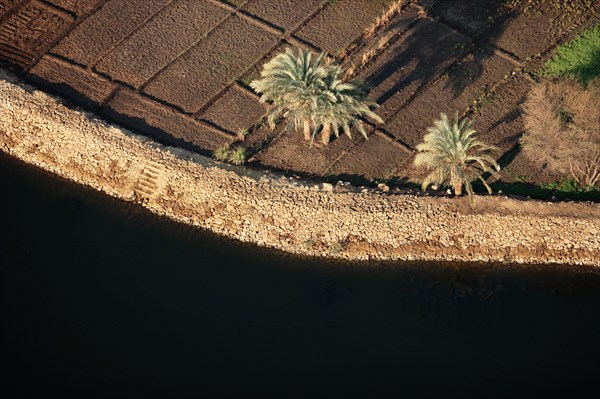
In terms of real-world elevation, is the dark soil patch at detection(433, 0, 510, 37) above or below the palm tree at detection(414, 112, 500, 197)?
above

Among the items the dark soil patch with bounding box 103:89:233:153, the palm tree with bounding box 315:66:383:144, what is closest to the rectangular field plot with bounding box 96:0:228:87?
the dark soil patch with bounding box 103:89:233:153

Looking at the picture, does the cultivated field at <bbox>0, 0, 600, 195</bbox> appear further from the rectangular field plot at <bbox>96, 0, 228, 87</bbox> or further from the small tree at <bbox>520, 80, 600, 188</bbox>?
the small tree at <bbox>520, 80, 600, 188</bbox>

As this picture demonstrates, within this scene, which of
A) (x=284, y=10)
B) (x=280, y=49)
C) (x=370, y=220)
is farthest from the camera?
(x=284, y=10)

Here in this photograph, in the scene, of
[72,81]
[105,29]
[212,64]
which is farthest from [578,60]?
[72,81]

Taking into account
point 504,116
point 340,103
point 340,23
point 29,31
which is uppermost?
point 340,23

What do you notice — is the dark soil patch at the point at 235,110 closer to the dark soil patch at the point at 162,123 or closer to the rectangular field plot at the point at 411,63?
the dark soil patch at the point at 162,123

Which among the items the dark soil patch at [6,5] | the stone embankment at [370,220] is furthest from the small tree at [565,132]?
the dark soil patch at [6,5]

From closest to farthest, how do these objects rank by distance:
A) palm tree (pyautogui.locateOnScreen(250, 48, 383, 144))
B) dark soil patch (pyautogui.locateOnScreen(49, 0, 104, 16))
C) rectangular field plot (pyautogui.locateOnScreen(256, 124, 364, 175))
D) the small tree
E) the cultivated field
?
1. palm tree (pyautogui.locateOnScreen(250, 48, 383, 144))
2. the small tree
3. rectangular field plot (pyautogui.locateOnScreen(256, 124, 364, 175))
4. the cultivated field
5. dark soil patch (pyautogui.locateOnScreen(49, 0, 104, 16))

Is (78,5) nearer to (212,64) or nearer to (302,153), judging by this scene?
(212,64)
